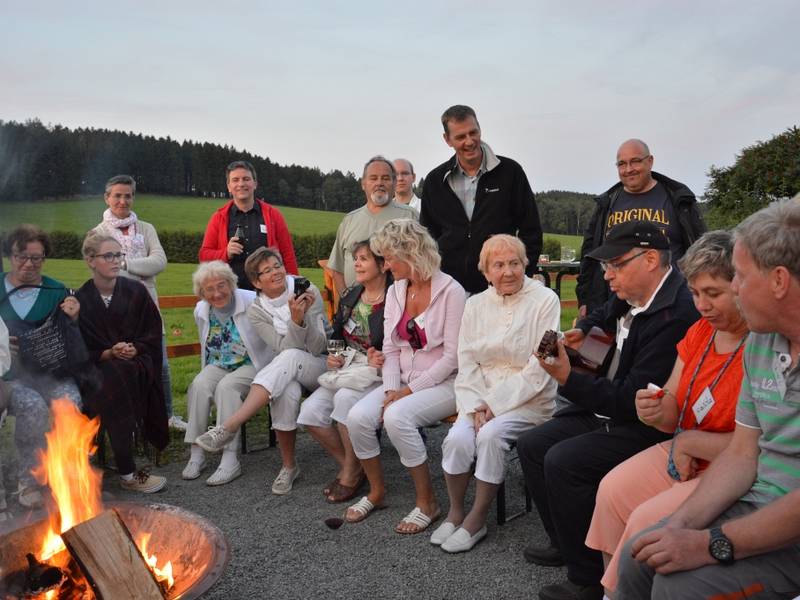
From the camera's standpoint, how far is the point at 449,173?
5.04m

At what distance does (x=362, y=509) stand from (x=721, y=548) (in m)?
2.50

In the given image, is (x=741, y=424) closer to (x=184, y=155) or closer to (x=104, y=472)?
(x=104, y=472)

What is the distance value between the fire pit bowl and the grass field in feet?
7.21

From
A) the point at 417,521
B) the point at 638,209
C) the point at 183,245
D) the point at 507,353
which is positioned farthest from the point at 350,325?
the point at 183,245

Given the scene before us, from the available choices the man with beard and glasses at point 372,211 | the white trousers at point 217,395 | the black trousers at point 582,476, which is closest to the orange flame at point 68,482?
the white trousers at point 217,395

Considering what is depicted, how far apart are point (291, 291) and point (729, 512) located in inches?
140

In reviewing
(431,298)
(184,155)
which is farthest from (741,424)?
(184,155)

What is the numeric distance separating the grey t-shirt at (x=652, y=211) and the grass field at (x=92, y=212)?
3623mm

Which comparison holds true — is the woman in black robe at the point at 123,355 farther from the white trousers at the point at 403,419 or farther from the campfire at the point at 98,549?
the white trousers at the point at 403,419

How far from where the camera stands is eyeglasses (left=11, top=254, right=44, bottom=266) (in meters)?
4.50

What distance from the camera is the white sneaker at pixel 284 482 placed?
455 cm

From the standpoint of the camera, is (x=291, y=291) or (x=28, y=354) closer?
(x=28, y=354)

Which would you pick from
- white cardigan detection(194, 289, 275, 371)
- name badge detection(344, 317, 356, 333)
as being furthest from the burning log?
white cardigan detection(194, 289, 275, 371)

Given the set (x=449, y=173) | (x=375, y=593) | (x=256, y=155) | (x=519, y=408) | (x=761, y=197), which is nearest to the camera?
(x=375, y=593)
